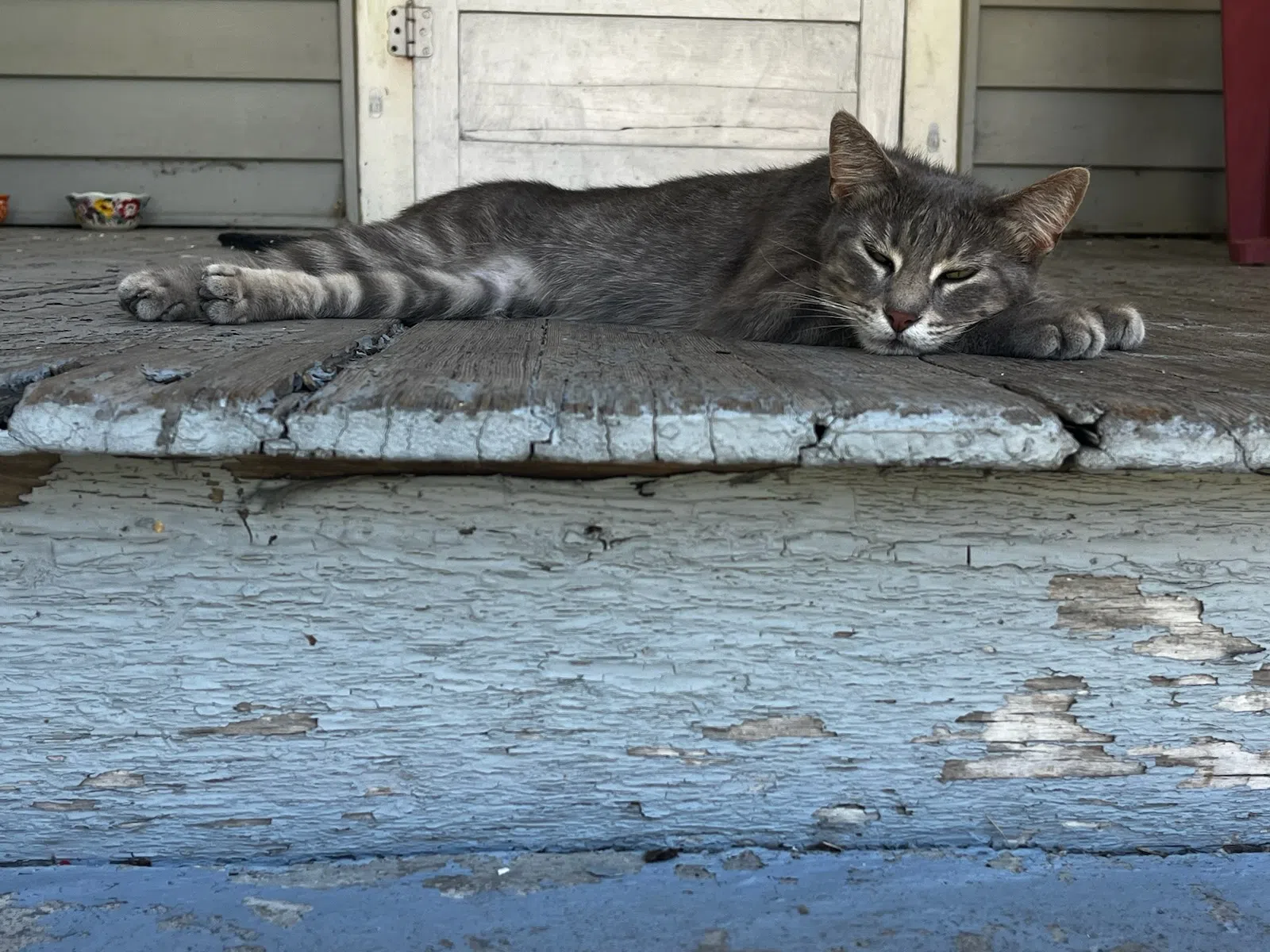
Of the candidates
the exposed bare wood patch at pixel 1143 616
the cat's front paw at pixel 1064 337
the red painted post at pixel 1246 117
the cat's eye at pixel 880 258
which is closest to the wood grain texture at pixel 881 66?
the red painted post at pixel 1246 117

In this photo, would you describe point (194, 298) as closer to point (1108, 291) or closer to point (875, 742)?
point (875, 742)

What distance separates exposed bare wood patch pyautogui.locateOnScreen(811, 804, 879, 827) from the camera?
5.38 feet

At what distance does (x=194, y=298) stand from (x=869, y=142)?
1.26 m

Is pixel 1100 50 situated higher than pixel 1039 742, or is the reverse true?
pixel 1100 50

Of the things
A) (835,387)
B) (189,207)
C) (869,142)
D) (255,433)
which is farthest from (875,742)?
(189,207)

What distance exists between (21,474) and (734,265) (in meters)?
1.58

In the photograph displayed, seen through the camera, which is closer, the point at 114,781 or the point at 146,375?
the point at 146,375

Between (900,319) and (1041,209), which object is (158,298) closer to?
(900,319)

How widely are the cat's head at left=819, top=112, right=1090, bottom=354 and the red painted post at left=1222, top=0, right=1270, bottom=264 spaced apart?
227 cm

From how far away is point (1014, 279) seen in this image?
7.02 feet

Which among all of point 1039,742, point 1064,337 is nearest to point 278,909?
point 1039,742

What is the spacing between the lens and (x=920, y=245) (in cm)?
212

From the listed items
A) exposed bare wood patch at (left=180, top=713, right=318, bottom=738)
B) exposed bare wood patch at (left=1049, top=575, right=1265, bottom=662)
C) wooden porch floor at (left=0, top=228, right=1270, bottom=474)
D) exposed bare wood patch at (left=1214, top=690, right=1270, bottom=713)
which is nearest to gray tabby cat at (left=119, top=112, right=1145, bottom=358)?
wooden porch floor at (left=0, top=228, right=1270, bottom=474)

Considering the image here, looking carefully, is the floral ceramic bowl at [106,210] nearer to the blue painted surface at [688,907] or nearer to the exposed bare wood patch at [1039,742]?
the blue painted surface at [688,907]
